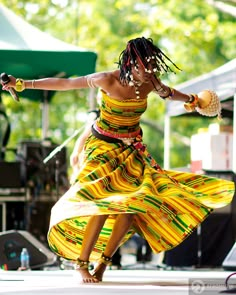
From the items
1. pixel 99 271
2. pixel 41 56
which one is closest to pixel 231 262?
pixel 99 271

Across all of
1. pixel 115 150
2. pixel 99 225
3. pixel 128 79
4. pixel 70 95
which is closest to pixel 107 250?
pixel 99 225

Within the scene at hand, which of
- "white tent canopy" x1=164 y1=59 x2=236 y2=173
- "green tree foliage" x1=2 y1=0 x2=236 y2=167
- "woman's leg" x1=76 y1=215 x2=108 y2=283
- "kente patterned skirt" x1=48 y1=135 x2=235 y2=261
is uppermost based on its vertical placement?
"green tree foliage" x1=2 y1=0 x2=236 y2=167

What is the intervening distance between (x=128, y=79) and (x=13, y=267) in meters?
2.86

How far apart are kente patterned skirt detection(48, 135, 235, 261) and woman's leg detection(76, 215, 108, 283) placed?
71 millimetres

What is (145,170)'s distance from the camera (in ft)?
21.4

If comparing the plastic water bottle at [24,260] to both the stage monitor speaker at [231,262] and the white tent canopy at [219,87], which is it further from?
the white tent canopy at [219,87]

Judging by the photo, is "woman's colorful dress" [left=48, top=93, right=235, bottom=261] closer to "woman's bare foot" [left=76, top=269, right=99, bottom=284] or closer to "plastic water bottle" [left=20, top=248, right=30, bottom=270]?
"woman's bare foot" [left=76, top=269, right=99, bottom=284]

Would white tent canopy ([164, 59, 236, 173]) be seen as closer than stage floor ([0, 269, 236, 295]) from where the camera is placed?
No

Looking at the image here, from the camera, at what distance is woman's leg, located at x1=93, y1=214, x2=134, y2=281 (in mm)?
6426

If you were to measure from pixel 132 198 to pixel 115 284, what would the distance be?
56 cm

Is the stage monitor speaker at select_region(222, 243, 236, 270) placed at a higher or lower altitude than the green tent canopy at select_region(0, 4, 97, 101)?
lower

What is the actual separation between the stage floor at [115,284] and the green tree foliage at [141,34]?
12526 millimetres

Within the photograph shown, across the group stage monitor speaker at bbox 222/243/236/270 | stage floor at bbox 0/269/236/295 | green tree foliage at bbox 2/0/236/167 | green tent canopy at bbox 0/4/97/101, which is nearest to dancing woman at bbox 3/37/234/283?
stage floor at bbox 0/269/236/295

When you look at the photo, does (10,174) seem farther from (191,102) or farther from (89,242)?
(89,242)
